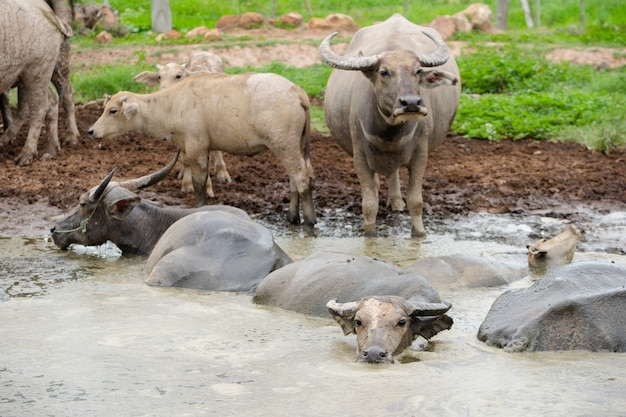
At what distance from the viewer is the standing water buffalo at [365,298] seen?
639 cm

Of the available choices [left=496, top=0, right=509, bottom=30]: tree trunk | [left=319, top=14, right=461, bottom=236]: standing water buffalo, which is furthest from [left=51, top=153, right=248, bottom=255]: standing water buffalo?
[left=496, top=0, right=509, bottom=30]: tree trunk

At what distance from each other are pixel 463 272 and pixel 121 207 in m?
3.28

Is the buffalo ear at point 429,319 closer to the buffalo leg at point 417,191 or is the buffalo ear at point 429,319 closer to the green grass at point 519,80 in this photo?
the buffalo leg at point 417,191

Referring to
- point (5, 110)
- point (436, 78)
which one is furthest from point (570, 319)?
point (5, 110)

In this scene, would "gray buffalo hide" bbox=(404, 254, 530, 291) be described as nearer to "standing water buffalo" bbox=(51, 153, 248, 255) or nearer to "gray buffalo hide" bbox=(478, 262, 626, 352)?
"gray buffalo hide" bbox=(478, 262, 626, 352)

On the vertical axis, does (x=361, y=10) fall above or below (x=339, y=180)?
below

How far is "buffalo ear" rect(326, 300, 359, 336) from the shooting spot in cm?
656

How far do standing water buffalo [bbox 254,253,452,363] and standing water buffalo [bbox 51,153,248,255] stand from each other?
207 centimetres

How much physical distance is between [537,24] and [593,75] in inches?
436

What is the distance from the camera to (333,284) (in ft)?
24.4

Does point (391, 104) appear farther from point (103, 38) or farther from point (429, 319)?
point (103, 38)

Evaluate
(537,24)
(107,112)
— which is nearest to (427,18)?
(537,24)

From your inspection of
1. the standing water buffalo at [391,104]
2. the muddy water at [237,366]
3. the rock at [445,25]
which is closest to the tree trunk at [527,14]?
the rock at [445,25]

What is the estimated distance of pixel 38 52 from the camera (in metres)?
13.6
